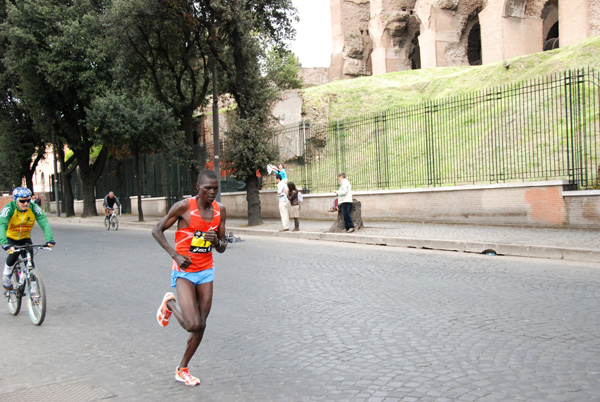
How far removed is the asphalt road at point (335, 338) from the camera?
3.96 meters

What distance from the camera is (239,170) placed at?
1931 cm

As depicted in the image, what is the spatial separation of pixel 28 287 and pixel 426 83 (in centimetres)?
2636

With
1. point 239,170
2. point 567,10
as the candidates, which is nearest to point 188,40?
point 239,170

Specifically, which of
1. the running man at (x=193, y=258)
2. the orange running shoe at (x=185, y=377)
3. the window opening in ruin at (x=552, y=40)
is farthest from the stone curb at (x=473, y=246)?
the window opening in ruin at (x=552, y=40)

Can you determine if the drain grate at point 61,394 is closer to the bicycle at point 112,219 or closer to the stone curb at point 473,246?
the stone curb at point 473,246

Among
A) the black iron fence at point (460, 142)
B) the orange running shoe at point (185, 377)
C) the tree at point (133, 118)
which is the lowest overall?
the orange running shoe at point (185, 377)

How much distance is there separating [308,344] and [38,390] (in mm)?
2307

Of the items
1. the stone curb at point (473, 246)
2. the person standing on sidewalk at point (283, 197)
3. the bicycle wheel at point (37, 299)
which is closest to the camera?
the bicycle wheel at point (37, 299)

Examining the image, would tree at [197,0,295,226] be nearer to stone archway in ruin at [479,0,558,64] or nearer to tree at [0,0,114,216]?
tree at [0,0,114,216]

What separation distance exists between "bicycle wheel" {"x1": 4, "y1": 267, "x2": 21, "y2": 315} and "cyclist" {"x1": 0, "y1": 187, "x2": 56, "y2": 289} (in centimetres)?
6

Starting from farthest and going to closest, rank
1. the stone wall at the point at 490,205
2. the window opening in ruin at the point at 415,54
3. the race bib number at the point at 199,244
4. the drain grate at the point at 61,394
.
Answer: the window opening in ruin at the point at 415,54, the stone wall at the point at 490,205, the race bib number at the point at 199,244, the drain grate at the point at 61,394

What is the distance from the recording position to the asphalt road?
13.0 feet

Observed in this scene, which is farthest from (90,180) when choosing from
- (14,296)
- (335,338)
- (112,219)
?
(335,338)

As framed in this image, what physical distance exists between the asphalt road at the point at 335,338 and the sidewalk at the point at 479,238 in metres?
0.70
